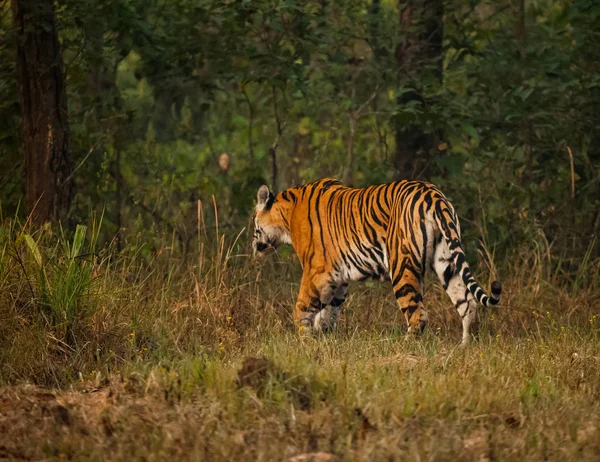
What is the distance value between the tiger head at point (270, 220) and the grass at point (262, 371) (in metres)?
0.36

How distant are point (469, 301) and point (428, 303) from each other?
1254mm

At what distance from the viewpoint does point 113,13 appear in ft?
30.9

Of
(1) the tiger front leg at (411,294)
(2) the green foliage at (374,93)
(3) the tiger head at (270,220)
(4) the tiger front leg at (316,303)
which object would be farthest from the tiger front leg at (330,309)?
(2) the green foliage at (374,93)

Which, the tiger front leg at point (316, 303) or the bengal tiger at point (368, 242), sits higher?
the bengal tiger at point (368, 242)

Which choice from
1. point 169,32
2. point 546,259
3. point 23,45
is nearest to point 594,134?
point 546,259

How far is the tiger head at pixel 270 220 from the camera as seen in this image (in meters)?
8.80

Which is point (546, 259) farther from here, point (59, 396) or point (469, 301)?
point (59, 396)

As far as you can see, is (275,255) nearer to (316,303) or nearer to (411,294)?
(316,303)

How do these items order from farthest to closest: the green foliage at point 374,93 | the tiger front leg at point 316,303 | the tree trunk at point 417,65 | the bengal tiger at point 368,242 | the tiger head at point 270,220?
the tree trunk at point 417,65 < the green foliage at point 374,93 < the tiger head at point 270,220 < the tiger front leg at point 316,303 < the bengal tiger at point 368,242

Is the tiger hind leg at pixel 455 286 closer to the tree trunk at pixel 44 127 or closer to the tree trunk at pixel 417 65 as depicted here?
the tree trunk at pixel 417 65

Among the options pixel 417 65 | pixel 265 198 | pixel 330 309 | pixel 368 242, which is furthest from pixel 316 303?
pixel 417 65

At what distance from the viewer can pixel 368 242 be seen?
26.2 ft

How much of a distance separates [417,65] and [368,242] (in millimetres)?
3187

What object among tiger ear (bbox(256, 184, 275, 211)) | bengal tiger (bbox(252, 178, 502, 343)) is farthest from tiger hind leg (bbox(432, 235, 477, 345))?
tiger ear (bbox(256, 184, 275, 211))
